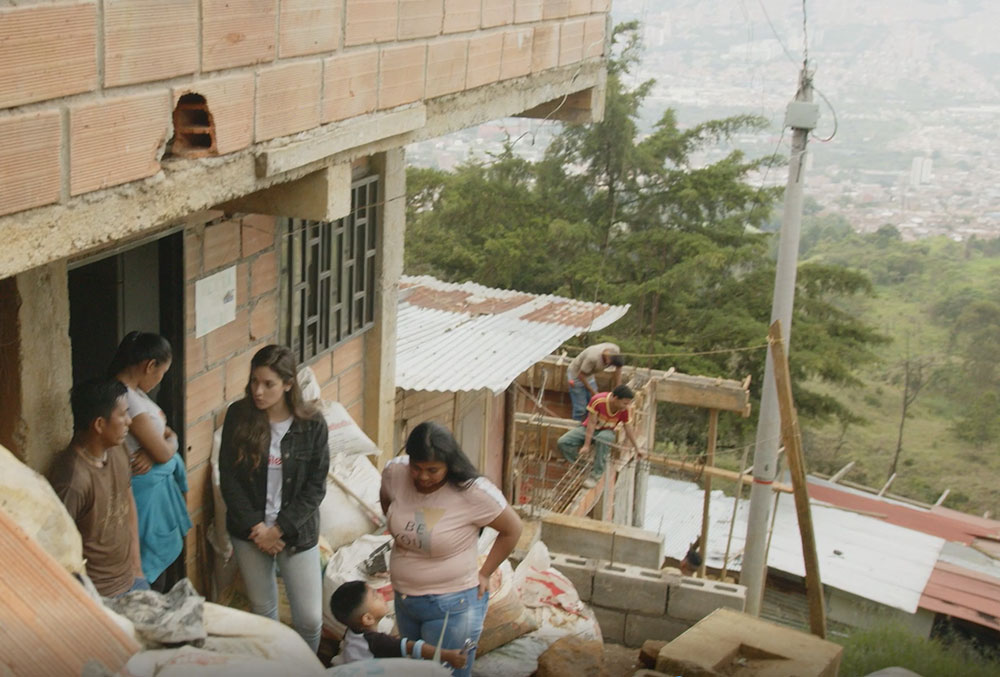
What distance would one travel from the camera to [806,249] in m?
32.9

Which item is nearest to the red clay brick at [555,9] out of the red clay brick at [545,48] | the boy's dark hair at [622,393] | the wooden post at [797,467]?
the red clay brick at [545,48]

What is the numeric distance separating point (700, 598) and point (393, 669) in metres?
5.03

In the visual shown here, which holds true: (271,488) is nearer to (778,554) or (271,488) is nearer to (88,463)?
(88,463)

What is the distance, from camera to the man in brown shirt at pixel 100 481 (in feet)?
12.5

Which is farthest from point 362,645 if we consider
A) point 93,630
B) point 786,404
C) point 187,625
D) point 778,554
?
point 778,554

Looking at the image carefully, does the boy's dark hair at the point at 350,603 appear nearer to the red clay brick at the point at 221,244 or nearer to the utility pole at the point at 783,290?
the red clay brick at the point at 221,244

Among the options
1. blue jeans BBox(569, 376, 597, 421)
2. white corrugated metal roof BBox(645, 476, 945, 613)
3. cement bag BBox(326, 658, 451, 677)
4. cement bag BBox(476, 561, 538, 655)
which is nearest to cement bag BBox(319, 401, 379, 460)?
cement bag BBox(476, 561, 538, 655)

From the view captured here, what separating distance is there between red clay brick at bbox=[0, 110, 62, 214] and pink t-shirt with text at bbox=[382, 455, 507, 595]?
1.88 meters

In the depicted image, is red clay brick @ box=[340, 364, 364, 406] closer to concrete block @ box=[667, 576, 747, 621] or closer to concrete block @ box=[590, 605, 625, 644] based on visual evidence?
concrete block @ box=[590, 605, 625, 644]

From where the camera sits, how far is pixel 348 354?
707 centimetres

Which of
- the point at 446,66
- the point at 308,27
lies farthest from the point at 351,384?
the point at 308,27

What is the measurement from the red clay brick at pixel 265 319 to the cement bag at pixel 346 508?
2.54 ft

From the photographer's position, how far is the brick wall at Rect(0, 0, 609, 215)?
2.71m

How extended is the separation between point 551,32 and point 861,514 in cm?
1246
